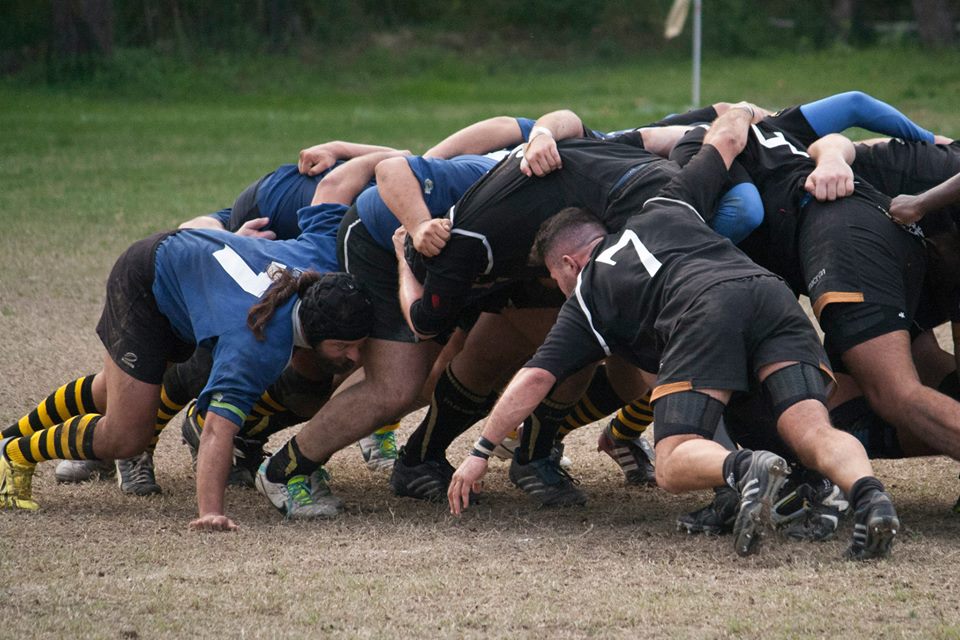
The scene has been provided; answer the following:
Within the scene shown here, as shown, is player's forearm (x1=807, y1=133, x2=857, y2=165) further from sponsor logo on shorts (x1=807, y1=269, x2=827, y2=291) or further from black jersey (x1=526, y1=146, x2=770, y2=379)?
black jersey (x1=526, y1=146, x2=770, y2=379)

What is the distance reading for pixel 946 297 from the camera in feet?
19.0

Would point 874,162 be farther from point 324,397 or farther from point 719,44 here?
point 719,44

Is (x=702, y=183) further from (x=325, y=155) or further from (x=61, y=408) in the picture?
(x=61, y=408)

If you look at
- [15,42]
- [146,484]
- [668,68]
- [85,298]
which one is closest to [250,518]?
[146,484]

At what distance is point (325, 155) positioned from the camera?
7.04 metres

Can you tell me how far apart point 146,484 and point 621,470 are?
221 cm

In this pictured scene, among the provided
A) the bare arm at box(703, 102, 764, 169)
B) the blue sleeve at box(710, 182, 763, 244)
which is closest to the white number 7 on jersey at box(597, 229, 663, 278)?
the blue sleeve at box(710, 182, 763, 244)

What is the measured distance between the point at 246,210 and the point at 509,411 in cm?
256

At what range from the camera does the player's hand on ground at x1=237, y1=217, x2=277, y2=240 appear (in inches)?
262

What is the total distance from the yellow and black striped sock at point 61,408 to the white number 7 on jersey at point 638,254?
2466mm

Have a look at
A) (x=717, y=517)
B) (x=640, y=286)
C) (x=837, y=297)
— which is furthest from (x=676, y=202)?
(x=717, y=517)

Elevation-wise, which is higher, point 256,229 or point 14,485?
point 256,229

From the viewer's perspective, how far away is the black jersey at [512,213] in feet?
18.4

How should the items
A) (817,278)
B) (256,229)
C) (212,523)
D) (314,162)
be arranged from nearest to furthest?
(212,523), (817,278), (256,229), (314,162)
